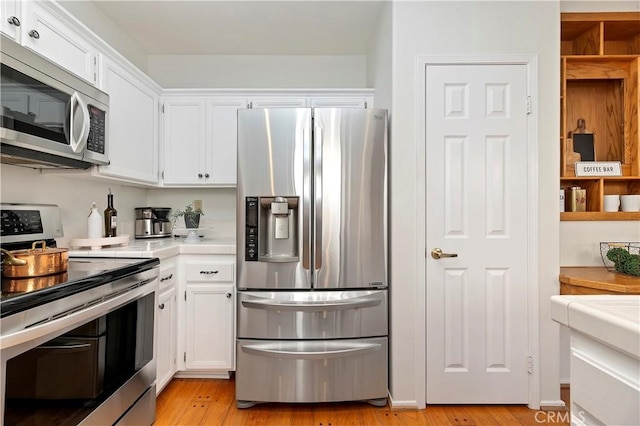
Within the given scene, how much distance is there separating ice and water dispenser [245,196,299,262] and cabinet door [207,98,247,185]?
88 centimetres

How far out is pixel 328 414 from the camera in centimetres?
204

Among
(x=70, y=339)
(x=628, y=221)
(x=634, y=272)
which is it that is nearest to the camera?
(x=70, y=339)

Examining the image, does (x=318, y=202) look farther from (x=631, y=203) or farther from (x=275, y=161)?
(x=631, y=203)

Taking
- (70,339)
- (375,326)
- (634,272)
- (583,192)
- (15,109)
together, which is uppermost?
(15,109)

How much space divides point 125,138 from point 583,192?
3127mm

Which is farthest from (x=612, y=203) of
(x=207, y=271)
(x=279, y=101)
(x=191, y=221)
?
(x=191, y=221)

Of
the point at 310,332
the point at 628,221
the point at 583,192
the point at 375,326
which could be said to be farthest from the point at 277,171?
the point at 628,221

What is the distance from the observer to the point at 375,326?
2088mm

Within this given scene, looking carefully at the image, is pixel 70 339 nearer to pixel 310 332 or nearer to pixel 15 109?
pixel 15 109

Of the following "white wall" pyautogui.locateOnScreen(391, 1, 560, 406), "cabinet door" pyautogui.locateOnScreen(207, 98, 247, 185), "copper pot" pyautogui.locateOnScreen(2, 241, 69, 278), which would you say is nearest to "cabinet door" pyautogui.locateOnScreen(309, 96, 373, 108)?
"cabinet door" pyautogui.locateOnScreen(207, 98, 247, 185)

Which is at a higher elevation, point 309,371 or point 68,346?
point 68,346

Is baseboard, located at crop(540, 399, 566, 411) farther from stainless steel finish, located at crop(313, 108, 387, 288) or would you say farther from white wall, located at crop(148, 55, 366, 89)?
white wall, located at crop(148, 55, 366, 89)

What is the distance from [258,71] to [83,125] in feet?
5.73

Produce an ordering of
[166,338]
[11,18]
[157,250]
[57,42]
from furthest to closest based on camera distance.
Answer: [166,338] < [157,250] < [57,42] < [11,18]
